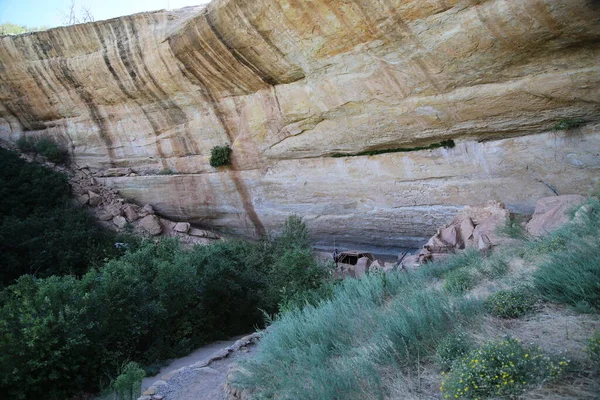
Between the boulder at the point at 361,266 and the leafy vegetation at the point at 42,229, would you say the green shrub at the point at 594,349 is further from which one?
the leafy vegetation at the point at 42,229

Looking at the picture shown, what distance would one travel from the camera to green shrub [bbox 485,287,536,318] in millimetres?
3127

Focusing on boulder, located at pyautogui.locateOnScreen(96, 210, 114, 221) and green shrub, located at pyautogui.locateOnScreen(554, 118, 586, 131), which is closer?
green shrub, located at pyautogui.locateOnScreen(554, 118, 586, 131)

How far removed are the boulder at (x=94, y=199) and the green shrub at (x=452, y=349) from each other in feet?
43.6

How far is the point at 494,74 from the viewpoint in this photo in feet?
24.4

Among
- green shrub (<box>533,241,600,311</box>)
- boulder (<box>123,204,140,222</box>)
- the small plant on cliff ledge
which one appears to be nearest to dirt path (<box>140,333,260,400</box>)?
green shrub (<box>533,241,600,311</box>)

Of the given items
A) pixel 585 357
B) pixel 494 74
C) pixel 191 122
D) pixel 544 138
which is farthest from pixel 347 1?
pixel 585 357

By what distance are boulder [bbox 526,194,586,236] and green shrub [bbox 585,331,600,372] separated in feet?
14.8

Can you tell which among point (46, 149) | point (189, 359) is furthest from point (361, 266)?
point (46, 149)

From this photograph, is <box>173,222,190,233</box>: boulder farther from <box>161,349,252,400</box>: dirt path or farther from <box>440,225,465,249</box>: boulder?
<box>440,225,465,249</box>: boulder

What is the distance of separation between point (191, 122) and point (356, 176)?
534cm

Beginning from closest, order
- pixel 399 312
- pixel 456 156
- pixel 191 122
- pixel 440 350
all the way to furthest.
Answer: pixel 440 350
pixel 399 312
pixel 456 156
pixel 191 122

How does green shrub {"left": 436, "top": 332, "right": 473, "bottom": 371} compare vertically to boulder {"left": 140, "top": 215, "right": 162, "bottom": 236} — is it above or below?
below

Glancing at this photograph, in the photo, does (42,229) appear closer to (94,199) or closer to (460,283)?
(94,199)

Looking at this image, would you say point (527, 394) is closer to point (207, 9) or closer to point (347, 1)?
point (347, 1)
